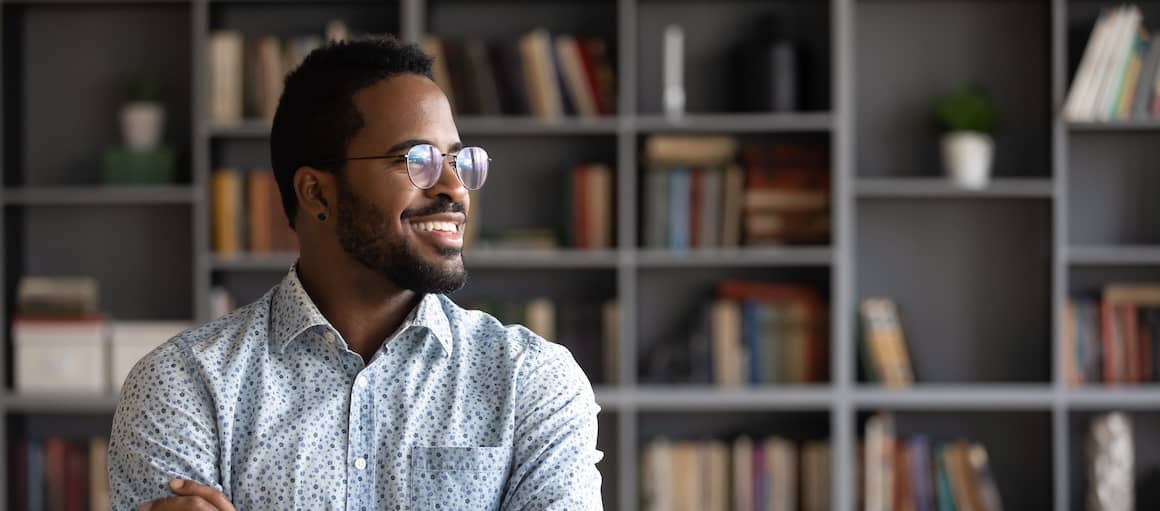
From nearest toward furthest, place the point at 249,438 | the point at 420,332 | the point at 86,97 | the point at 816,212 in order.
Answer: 1. the point at 249,438
2. the point at 420,332
3. the point at 816,212
4. the point at 86,97

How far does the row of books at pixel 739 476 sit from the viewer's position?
3.92 m

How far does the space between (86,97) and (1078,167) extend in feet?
9.89

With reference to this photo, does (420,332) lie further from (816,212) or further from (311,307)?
(816,212)

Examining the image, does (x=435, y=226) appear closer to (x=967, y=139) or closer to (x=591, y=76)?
(x=591, y=76)

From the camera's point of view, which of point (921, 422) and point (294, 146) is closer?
point (294, 146)

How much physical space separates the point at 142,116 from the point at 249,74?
344 millimetres

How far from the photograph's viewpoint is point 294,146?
1738 mm

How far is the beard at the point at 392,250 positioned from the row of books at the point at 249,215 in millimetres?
2309

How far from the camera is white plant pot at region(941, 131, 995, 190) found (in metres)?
3.86

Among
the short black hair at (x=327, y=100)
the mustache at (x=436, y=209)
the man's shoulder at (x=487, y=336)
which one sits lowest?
the man's shoulder at (x=487, y=336)

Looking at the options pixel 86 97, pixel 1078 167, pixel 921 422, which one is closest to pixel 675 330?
pixel 921 422

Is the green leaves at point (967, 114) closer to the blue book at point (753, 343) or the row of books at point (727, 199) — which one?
the row of books at point (727, 199)

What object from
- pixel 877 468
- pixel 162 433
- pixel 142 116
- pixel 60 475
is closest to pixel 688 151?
pixel 877 468

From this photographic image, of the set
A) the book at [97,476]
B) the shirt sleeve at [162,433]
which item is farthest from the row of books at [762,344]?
the shirt sleeve at [162,433]
